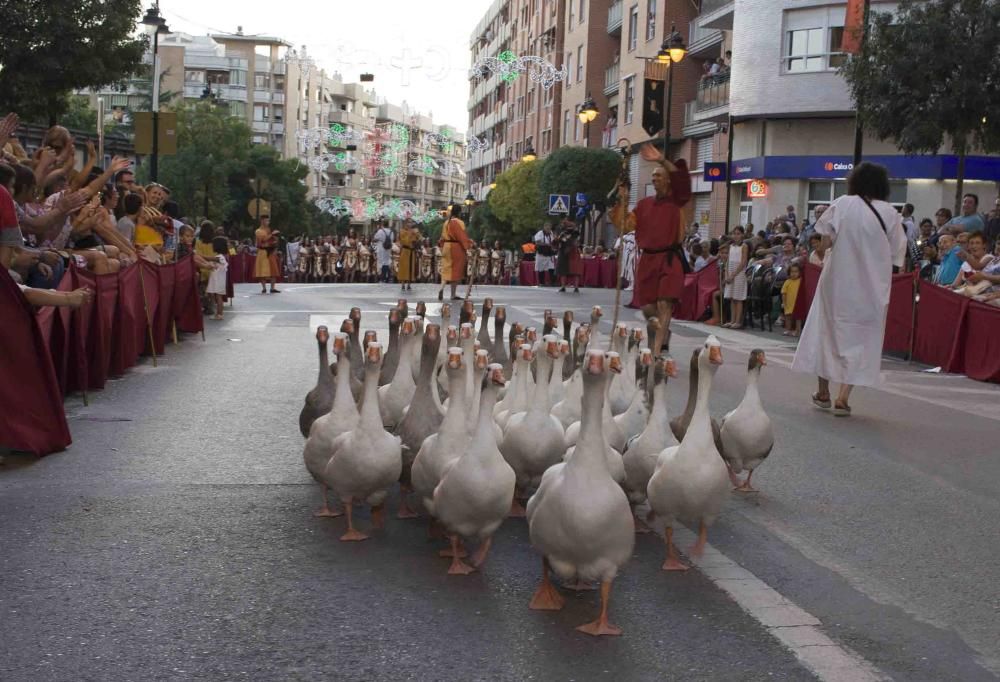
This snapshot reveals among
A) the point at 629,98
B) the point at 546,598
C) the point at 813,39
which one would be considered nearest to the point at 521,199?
the point at 629,98

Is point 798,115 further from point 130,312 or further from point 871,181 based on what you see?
point 130,312

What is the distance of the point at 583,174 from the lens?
49.9 m

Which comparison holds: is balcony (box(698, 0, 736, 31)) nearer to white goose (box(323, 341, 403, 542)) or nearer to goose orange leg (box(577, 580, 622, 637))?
white goose (box(323, 341, 403, 542))

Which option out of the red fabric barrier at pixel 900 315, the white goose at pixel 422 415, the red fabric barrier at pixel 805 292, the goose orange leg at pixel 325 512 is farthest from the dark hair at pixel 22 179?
the red fabric barrier at pixel 805 292

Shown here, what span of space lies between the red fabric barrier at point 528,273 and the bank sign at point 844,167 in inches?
279

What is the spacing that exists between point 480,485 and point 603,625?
81 centimetres

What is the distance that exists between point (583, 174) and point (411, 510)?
44444 mm

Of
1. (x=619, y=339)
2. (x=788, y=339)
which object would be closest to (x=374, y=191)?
(x=788, y=339)

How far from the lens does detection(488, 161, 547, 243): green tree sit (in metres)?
57.9

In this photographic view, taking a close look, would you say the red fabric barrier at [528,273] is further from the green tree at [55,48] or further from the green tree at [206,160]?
the green tree at [55,48]

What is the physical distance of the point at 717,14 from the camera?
42.3 m

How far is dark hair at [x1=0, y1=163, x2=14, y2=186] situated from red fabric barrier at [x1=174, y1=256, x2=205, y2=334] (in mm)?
7372

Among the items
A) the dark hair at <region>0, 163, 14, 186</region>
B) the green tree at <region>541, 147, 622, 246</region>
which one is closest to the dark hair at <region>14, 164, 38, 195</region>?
the dark hair at <region>0, 163, 14, 186</region>

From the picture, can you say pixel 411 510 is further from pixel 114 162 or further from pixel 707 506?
pixel 114 162
